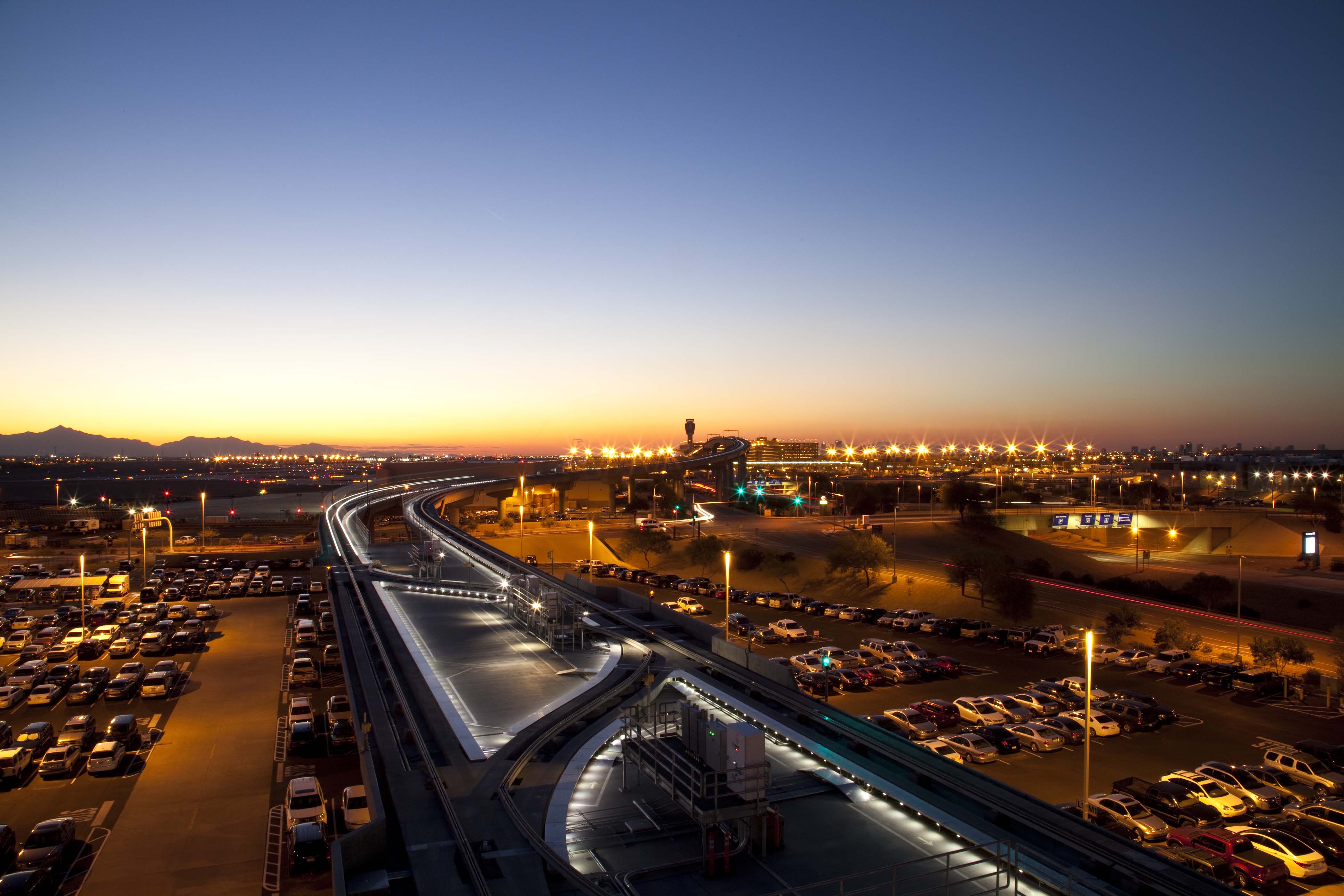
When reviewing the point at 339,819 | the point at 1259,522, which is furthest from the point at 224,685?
the point at 1259,522

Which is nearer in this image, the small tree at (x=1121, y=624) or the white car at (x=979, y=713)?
the white car at (x=979, y=713)

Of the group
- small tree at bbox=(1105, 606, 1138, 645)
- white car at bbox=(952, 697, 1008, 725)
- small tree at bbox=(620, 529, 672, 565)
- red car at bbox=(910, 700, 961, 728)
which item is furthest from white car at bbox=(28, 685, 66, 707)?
small tree at bbox=(1105, 606, 1138, 645)

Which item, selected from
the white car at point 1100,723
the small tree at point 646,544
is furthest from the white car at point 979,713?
the small tree at point 646,544

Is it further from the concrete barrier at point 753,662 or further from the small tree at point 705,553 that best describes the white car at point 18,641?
the small tree at point 705,553

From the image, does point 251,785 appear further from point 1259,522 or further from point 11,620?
point 1259,522

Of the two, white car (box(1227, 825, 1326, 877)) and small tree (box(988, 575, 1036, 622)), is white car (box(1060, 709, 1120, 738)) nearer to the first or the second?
white car (box(1227, 825, 1326, 877))
